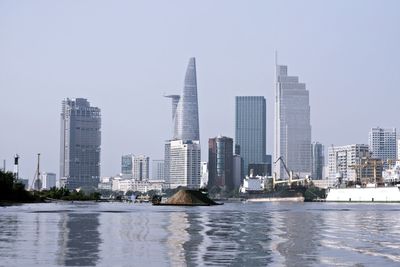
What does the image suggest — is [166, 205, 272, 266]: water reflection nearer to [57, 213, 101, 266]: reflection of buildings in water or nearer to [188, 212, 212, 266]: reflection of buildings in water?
[188, 212, 212, 266]: reflection of buildings in water

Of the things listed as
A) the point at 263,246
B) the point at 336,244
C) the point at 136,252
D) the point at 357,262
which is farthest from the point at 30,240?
the point at 357,262

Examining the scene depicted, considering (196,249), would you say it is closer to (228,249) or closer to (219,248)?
(219,248)

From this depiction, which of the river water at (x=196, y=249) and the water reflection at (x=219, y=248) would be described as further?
the water reflection at (x=219, y=248)

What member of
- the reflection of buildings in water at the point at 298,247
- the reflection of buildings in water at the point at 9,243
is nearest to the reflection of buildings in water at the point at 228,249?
the reflection of buildings in water at the point at 298,247

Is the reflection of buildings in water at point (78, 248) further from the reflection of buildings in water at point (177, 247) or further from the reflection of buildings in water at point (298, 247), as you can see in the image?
the reflection of buildings in water at point (298, 247)

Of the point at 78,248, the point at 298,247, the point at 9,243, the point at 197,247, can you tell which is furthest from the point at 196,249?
the point at 9,243

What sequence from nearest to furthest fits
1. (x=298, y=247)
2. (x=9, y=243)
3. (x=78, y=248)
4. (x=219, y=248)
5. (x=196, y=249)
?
(x=78, y=248) < (x=196, y=249) < (x=219, y=248) < (x=298, y=247) < (x=9, y=243)

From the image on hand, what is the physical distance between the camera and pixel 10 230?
56094 millimetres

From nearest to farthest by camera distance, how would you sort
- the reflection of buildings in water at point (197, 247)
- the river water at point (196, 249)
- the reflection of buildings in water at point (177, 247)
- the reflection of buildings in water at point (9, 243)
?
the river water at point (196, 249) < the reflection of buildings in water at point (177, 247) < the reflection of buildings in water at point (197, 247) < the reflection of buildings in water at point (9, 243)

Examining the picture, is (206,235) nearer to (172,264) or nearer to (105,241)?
(105,241)

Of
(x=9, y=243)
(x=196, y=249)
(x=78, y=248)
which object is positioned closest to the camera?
(x=78, y=248)

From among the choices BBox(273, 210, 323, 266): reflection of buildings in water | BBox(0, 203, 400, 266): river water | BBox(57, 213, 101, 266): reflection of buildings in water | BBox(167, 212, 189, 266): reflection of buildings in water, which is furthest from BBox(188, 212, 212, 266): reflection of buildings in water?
BBox(57, 213, 101, 266): reflection of buildings in water

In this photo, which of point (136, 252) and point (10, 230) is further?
point (10, 230)

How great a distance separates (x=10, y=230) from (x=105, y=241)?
1376 cm
